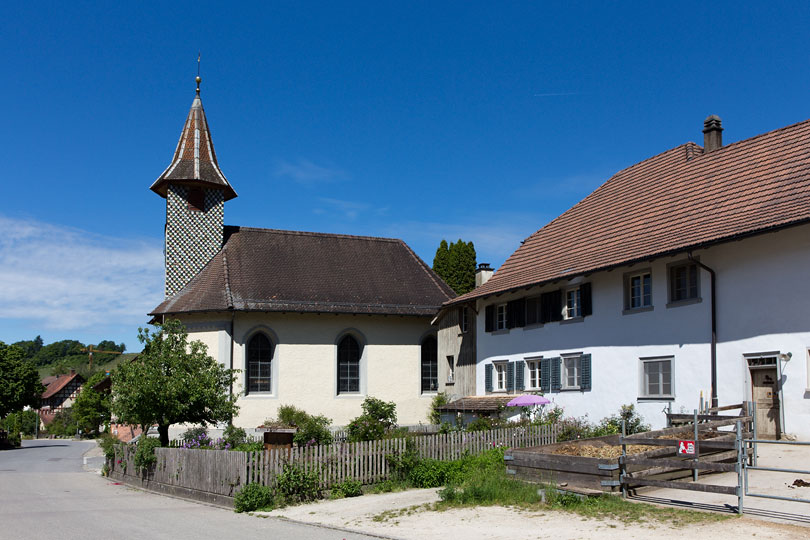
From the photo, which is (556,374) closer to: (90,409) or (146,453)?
(146,453)

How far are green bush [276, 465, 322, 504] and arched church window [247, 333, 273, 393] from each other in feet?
57.5

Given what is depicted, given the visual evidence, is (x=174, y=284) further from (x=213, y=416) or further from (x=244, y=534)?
(x=244, y=534)

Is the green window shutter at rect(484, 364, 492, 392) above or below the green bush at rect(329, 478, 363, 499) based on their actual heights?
above

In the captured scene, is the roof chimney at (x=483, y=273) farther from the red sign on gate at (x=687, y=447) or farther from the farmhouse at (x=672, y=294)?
the red sign on gate at (x=687, y=447)

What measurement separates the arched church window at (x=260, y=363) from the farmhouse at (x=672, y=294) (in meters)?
9.55

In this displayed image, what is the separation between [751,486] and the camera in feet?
41.7

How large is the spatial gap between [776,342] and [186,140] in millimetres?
28195

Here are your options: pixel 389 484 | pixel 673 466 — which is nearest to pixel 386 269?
pixel 389 484

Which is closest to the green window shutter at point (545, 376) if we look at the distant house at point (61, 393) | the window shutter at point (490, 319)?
the window shutter at point (490, 319)

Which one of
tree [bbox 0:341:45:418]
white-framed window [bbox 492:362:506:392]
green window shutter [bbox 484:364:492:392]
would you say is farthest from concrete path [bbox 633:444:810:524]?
tree [bbox 0:341:45:418]

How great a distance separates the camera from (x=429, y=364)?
120ft

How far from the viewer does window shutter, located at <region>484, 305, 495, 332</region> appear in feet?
94.0

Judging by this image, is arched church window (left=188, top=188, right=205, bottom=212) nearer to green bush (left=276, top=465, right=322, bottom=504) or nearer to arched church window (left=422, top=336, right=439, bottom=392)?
arched church window (left=422, top=336, right=439, bottom=392)

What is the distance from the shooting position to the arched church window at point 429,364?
3631 cm
